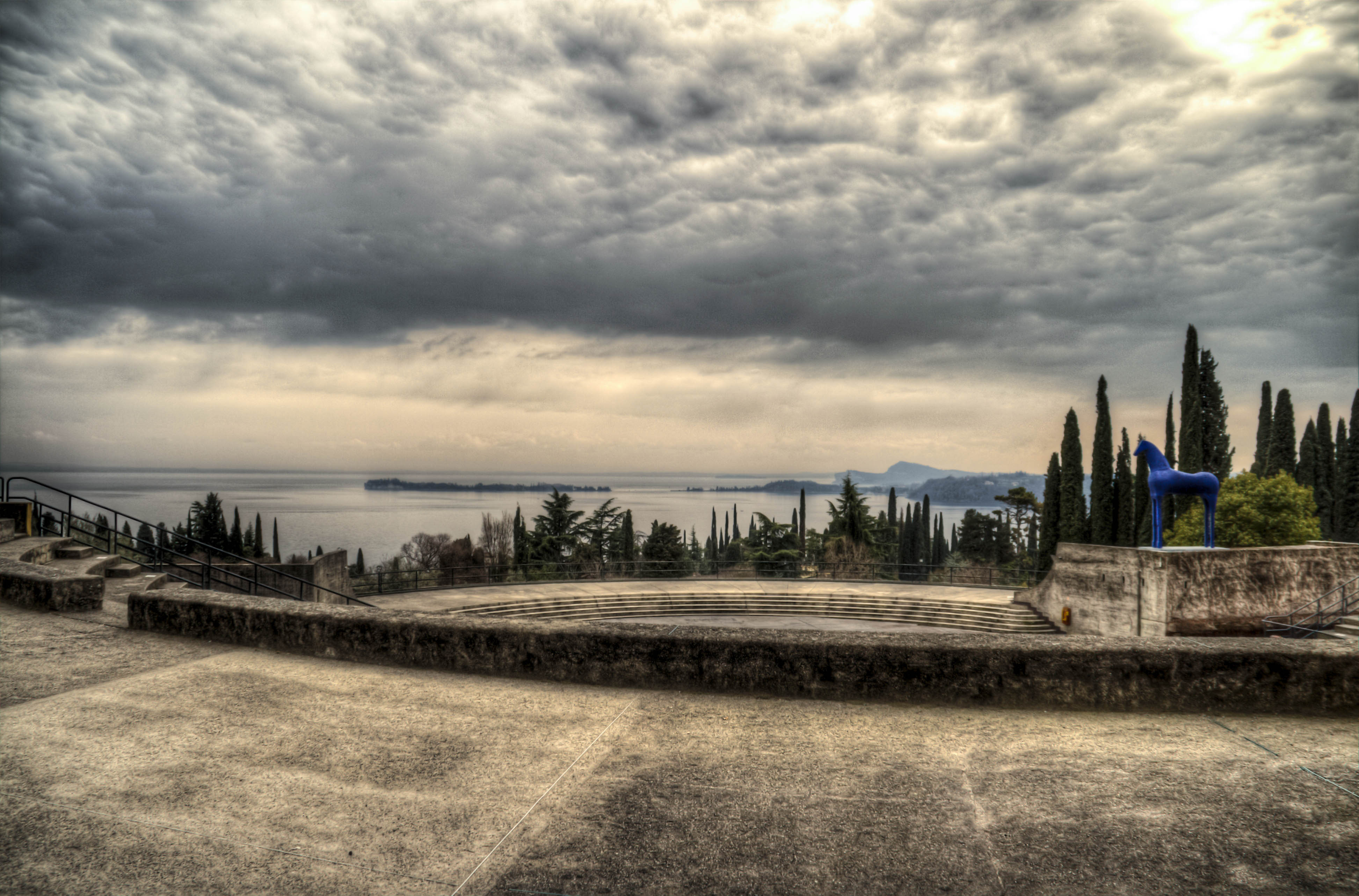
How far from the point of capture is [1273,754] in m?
3.48

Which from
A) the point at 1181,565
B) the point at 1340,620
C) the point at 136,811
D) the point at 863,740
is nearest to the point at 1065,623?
the point at 1181,565

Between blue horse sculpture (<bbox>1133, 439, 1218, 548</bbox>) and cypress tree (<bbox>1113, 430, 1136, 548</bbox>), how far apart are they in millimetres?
30564

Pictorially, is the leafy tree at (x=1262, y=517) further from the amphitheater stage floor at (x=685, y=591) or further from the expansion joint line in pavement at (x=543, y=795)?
the expansion joint line in pavement at (x=543, y=795)

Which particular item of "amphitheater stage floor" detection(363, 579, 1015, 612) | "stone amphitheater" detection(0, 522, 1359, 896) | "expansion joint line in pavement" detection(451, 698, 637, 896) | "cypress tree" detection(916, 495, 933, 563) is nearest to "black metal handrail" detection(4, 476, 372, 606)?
"stone amphitheater" detection(0, 522, 1359, 896)

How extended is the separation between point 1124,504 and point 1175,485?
32981 millimetres

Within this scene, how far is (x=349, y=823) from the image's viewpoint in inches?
106

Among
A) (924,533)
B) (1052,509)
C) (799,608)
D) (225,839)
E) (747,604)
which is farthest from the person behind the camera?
(924,533)

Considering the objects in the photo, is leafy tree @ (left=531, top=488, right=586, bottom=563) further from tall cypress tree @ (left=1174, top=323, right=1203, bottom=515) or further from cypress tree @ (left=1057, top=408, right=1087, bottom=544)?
tall cypress tree @ (left=1174, top=323, right=1203, bottom=515)

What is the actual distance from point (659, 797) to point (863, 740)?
1.37 meters

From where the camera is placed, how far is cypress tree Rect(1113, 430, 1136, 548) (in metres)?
43.9

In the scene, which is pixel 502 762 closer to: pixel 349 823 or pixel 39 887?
pixel 349 823

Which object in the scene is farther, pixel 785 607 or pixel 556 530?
pixel 556 530

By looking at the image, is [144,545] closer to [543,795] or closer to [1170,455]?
[543,795]

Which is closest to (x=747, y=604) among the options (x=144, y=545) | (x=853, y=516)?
(x=144, y=545)
